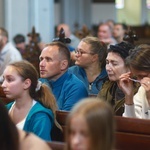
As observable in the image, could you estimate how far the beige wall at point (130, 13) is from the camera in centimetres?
1927

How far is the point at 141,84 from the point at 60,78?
1.03m

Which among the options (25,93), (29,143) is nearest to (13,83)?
(25,93)

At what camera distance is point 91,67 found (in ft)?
17.4

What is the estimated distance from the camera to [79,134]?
2139 millimetres

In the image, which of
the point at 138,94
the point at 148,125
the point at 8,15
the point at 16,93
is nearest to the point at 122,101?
the point at 138,94

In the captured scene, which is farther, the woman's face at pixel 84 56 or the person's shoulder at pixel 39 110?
the woman's face at pixel 84 56

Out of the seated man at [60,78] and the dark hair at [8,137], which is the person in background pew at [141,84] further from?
the dark hair at [8,137]

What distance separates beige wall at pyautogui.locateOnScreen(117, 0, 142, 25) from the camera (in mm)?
19266

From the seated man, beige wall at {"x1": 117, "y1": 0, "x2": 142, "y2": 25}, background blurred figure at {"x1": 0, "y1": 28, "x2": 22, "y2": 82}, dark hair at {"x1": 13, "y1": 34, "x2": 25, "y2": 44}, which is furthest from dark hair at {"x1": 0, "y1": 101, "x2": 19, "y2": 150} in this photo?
beige wall at {"x1": 117, "y1": 0, "x2": 142, "y2": 25}

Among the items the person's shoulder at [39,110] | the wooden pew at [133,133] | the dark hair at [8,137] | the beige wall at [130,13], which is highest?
the beige wall at [130,13]

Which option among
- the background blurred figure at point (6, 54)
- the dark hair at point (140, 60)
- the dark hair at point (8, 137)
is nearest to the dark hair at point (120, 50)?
the dark hair at point (140, 60)

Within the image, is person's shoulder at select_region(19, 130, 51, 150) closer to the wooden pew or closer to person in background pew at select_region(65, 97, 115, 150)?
person in background pew at select_region(65, 97, 115, 150)

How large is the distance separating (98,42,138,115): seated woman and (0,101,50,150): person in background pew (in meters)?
1.80

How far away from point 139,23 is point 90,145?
57.2ft
